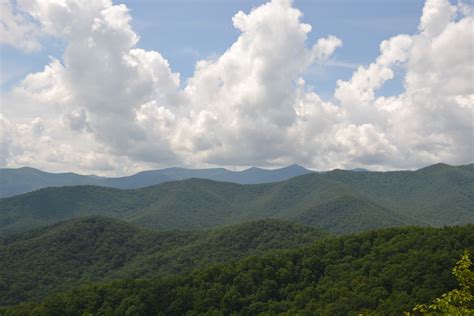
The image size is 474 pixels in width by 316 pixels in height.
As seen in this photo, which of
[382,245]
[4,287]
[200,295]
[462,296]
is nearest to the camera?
[462,296]

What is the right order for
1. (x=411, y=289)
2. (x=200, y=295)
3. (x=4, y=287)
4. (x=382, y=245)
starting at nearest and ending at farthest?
(x=411, y=289)
(x=200, y=295)
(x=382, y=245)
(x=4, y=287)

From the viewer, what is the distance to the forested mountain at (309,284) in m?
101

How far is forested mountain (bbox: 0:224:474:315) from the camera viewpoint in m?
101

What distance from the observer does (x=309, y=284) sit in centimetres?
12462

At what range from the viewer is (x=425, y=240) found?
123938 millimetres

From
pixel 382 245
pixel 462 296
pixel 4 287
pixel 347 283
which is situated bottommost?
pixel 4 287

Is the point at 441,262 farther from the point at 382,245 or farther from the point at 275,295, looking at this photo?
the point at 275,295

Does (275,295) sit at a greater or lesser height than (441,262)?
lesser

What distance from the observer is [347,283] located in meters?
113

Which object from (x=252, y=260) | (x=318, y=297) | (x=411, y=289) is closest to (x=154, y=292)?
(x=252, y=260)

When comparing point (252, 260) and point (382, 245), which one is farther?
point (252, 260)

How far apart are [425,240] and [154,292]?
8255 cm

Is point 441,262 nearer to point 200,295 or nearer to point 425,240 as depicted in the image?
point 425,240

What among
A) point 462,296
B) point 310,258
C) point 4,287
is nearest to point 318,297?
point 310,258
